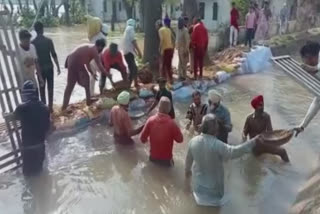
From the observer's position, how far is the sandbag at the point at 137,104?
10.0 metres

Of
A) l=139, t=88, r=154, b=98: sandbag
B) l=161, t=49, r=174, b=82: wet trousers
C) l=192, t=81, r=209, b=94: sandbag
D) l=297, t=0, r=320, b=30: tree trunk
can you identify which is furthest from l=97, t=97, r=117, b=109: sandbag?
l=297, t=0, r=320, b=30: tree trunk

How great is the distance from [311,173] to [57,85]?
327 inches

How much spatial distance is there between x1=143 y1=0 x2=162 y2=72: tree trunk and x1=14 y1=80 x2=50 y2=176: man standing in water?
6802mm

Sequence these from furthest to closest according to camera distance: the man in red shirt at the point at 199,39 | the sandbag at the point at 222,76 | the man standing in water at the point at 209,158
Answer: the sandbag at the point at 222,76 < the man in red shirt at the point at 199,39 < the man standing in water at the point at 209,158

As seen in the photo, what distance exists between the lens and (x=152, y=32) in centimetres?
1319

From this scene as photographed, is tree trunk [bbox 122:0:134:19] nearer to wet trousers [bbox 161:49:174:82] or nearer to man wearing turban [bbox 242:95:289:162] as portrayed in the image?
wet trousers [bbox 161:49:174:82]

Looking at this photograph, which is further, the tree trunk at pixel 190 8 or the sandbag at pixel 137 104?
the tree trunk at pixel 190 8

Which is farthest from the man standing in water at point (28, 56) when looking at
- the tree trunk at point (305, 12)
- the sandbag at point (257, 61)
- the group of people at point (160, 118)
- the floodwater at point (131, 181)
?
the tree trunk at point (305, 12)

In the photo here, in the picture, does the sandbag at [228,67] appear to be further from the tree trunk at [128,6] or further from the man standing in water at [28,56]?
the tree trunk at [128,6]

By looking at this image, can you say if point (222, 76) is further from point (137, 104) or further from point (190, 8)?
point (137, 104)

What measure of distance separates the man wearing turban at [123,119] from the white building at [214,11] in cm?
2699

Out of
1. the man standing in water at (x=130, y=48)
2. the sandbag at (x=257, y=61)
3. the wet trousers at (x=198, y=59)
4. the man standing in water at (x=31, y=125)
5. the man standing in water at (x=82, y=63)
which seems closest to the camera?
the man standing in water at (x=31, y=125)

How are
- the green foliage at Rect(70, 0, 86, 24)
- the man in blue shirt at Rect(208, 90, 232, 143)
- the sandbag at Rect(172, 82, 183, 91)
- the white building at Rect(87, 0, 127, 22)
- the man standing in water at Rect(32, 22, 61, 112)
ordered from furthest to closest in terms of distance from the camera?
the white building at Rect(87, 0, 127, 22), the green foliage at Rect(70, 0, 86, 24), the sandbag at Rect(172, 82, 183, 91), the man standing in water at Rect(32, 22, 61, 112), the man in blue shirt at Rect(208, 90, 232, 143)

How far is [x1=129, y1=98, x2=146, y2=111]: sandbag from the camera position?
10039 mm
